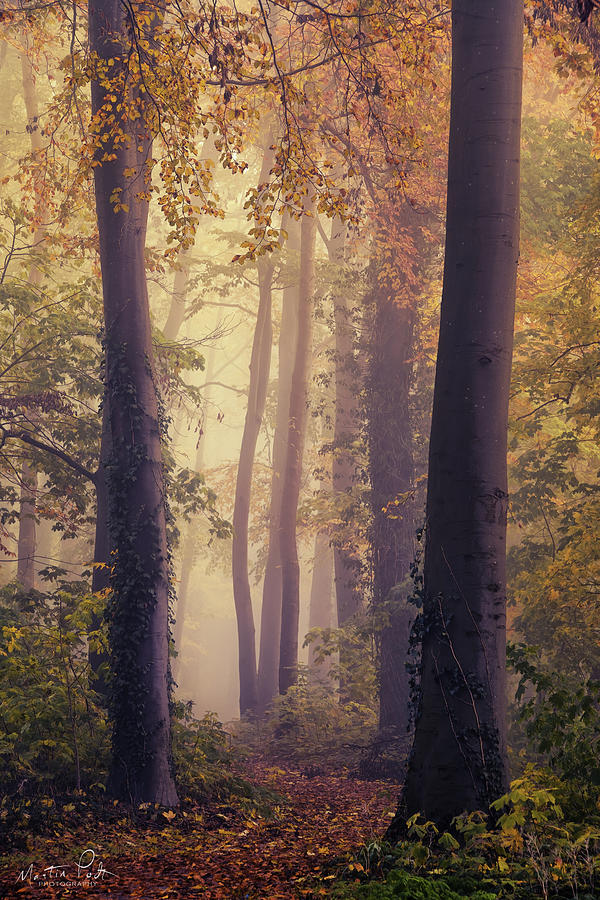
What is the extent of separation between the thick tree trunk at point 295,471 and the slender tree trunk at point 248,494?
1.72 m

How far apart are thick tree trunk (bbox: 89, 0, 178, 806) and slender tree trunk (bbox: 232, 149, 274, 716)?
1144 cm

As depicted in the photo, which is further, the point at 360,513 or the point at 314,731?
the point at 360,513

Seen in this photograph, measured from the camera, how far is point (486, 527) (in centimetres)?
559

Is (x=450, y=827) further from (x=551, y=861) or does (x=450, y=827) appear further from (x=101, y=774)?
(x=101, y=774)

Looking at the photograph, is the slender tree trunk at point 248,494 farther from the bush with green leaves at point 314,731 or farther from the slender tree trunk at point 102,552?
the slender tree trunk at point 102,552

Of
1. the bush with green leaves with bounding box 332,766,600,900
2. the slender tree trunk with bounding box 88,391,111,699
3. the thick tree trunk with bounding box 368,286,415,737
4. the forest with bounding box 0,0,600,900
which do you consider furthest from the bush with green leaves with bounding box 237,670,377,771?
the bush with green leaves with bounding box 332,766,600,900

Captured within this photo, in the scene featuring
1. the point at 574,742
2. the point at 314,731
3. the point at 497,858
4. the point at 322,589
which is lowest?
the point at 314,731

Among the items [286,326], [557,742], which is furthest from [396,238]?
[557,742]

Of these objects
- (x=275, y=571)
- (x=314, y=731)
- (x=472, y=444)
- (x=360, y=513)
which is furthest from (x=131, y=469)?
(x=275, y=571)

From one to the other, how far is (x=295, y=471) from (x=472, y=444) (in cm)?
1327

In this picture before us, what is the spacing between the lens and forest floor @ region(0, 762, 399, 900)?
15.4 ft

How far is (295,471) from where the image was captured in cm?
1888

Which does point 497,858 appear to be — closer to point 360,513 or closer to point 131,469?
point 131,469
